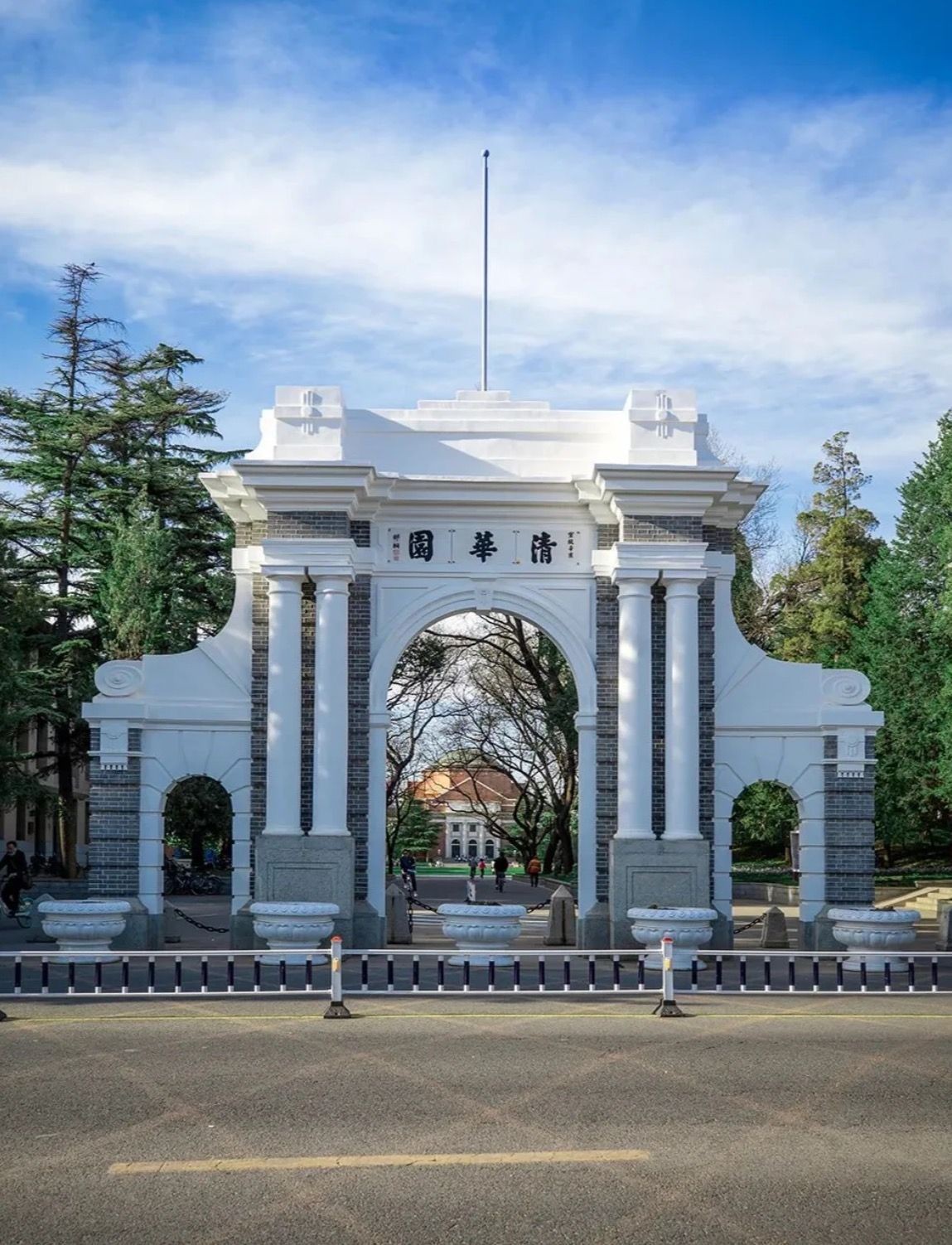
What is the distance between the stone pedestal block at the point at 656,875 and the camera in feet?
65.8

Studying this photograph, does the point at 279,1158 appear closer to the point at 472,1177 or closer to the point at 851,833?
the point at 472,1177

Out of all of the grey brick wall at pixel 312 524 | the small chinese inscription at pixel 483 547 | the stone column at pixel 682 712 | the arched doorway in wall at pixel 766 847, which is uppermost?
the grey brick wall at pixel 312 524

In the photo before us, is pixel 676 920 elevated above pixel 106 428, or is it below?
below

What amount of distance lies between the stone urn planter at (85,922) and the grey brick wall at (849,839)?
9187mm

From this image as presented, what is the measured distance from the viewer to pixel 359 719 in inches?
817

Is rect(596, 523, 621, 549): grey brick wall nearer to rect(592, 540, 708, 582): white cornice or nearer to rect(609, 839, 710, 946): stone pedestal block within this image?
rect(592, 540, 708, 582): white cornice

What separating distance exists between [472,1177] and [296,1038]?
4964mm

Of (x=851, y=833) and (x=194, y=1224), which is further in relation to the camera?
(x=851, y=833)

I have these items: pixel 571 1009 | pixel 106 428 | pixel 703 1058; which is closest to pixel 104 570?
pixel 106 428

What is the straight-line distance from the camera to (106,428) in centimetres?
3900

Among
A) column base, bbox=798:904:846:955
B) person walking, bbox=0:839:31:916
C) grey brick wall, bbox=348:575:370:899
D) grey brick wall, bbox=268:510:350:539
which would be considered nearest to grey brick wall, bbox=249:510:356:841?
grey brick wall, bbox=268:510:350:539

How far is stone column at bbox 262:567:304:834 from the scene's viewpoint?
66.0 ft

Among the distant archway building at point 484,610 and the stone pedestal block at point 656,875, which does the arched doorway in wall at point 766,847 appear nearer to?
the distant archway building at point 484,610

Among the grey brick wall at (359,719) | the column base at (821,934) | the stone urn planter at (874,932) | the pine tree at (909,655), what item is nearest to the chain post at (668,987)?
the stone urn planter at (874,932)
